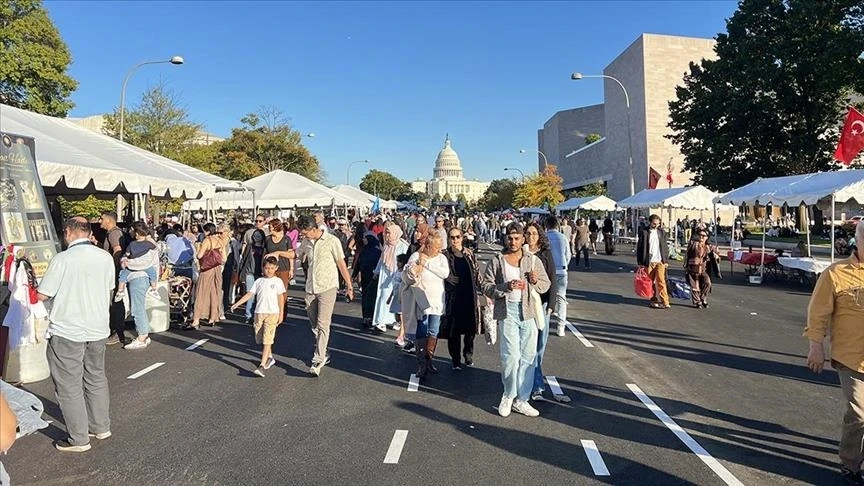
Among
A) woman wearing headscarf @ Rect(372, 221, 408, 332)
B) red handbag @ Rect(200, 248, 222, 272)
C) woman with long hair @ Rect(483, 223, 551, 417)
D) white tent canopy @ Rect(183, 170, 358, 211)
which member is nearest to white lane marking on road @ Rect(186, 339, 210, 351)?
red handbag @ Rect(200, 248, 222, 272)

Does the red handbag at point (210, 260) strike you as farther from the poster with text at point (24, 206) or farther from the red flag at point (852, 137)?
the red flag at point (852, 137)

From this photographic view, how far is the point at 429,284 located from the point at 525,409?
6.03ft

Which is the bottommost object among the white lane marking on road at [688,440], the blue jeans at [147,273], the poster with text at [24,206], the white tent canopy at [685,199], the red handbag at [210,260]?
the white lane marking on road at [688,440]

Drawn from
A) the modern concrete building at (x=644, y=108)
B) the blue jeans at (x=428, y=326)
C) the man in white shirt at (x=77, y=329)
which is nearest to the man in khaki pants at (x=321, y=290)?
the blue jeans at (x=428, y=326)

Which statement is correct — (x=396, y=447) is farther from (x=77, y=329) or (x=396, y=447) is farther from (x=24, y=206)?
(x=24, y=206)

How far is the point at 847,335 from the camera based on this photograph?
4195mm

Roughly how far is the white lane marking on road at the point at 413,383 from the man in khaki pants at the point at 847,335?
12.2ft

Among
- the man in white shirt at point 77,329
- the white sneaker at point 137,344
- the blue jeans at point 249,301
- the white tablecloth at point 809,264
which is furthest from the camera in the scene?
the white tablecloth at point 809,264

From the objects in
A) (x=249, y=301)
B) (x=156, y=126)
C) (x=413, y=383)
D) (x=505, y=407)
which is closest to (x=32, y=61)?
(x=156, y=126)

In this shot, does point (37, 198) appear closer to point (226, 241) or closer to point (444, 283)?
point (226, 241)

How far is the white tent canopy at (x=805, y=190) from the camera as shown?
13820 millimetres

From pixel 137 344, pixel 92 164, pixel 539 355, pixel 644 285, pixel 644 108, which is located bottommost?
pixel 137 344

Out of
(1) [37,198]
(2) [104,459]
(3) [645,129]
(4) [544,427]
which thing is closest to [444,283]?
(4) [544,427]

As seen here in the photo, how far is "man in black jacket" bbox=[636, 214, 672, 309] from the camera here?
38.8 feet
